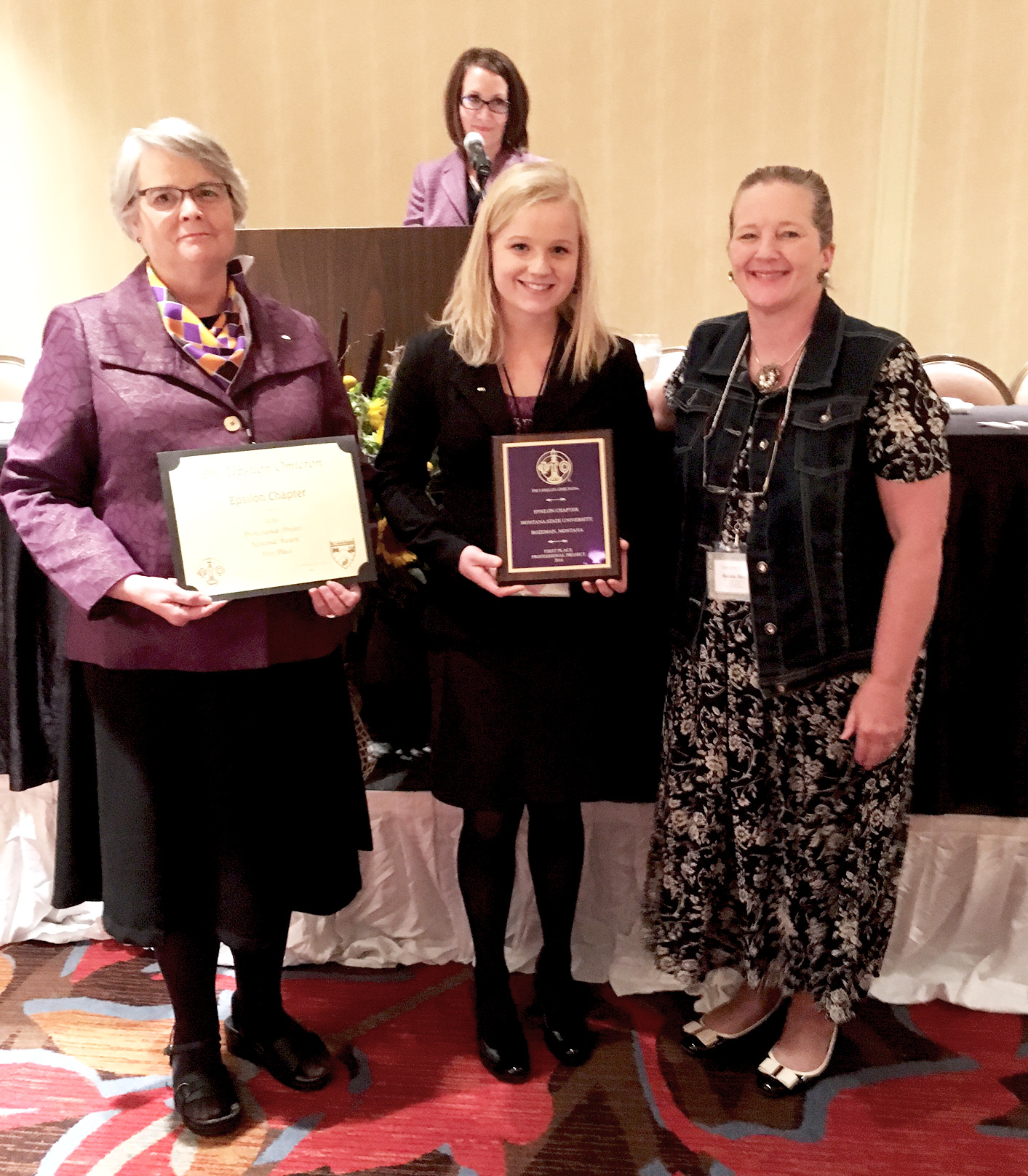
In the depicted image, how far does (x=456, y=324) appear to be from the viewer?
5.26 feet

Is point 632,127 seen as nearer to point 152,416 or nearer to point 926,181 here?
point 926,181

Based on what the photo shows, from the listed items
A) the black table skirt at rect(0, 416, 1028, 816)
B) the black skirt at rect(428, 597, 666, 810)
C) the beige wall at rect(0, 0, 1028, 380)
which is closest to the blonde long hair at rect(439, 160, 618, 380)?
the black skirt at rect(428, 597, 666, 810)

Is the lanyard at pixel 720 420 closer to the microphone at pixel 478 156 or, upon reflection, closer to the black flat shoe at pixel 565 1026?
the black flat shoe at pixel 565 1026

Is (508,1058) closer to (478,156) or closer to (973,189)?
(478,156)

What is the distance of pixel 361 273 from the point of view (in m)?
2.52

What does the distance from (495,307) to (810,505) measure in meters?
0.57

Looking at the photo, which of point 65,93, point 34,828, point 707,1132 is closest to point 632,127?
point 65,93

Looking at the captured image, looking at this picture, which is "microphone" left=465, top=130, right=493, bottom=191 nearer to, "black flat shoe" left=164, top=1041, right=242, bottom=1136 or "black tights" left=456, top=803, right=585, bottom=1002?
"black tights" left=456, top=803, right=585, bottom=1002

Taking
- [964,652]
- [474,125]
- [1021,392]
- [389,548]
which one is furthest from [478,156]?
[1021,392]

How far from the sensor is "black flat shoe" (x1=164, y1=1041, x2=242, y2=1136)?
5.44ft

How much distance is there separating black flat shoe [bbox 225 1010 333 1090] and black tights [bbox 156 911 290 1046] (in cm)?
3

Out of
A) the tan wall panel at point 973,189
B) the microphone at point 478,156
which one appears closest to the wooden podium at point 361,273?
the microphone at point 478,156

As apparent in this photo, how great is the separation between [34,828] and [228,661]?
1.08 metres

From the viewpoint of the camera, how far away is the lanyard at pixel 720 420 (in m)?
1.49
